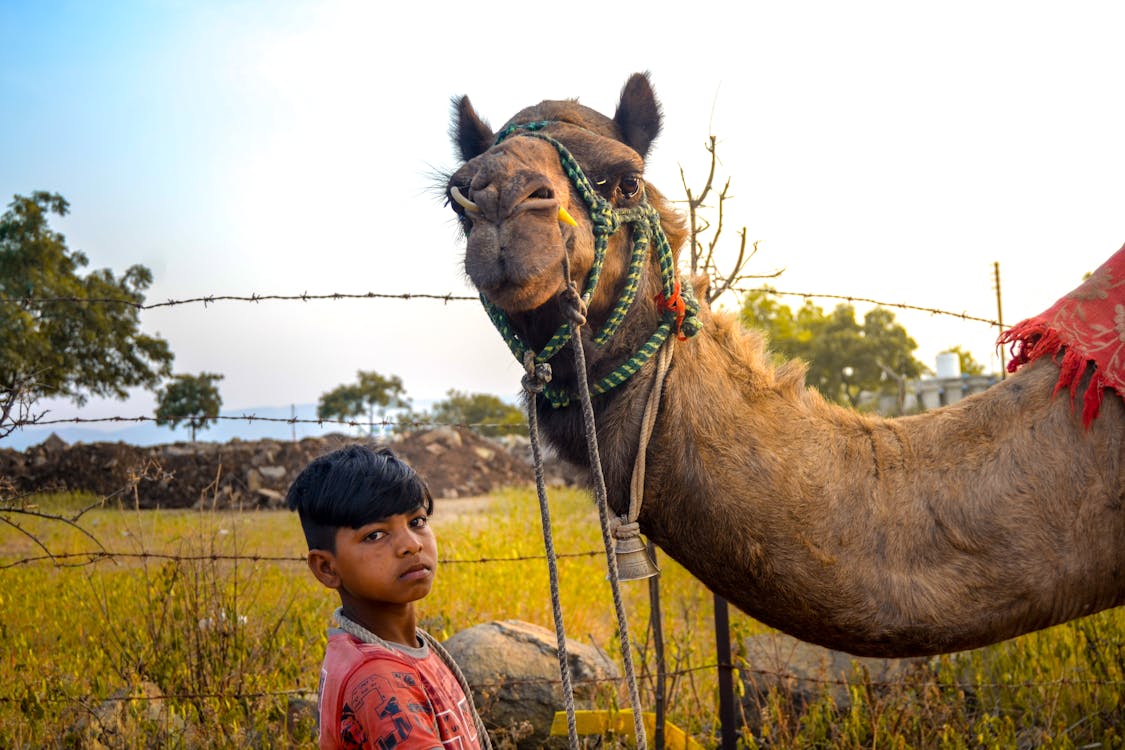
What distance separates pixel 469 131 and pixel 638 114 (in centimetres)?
52

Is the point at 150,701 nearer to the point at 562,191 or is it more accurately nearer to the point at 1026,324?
the point at 562,191

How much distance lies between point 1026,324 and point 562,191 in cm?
148

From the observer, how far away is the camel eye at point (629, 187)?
2428mm

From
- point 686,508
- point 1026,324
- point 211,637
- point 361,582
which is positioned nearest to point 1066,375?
point 1026,324

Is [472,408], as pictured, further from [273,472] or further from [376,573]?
[376,573]

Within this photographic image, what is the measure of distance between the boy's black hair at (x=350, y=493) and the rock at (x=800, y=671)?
331cm

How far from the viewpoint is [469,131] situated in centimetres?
279

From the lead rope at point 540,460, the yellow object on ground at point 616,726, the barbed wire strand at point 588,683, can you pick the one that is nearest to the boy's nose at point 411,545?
the lead rope at point 540,460

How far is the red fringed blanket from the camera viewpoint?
2365 mm

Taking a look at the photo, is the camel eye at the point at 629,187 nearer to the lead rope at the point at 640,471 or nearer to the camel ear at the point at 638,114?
the camel ear at the point at 638,114

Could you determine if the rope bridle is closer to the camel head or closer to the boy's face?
the camel head

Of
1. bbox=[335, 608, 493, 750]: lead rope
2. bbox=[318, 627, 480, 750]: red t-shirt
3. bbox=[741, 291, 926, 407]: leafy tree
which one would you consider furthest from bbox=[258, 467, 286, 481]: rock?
bbox=[741, 291, 926, 407]: leafy tree

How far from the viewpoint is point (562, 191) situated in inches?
85.8

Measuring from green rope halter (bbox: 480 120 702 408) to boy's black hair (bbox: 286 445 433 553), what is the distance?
1.44ft
